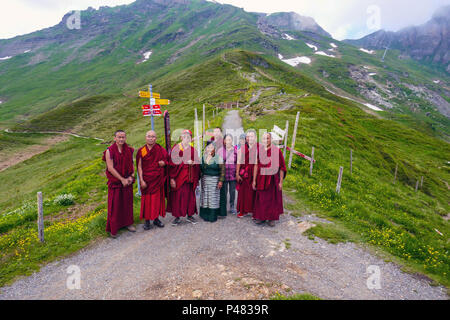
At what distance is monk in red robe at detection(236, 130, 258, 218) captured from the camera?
7.73 metres

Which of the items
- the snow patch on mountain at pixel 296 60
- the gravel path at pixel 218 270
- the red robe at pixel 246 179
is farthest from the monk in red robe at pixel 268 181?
the snow patch on mountain at pixel 296 60

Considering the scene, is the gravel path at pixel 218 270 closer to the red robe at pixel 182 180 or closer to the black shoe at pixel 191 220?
the black shoe at pixel 191 220

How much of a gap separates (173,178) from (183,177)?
35 centimetres

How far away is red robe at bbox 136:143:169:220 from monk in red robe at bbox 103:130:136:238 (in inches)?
16.3

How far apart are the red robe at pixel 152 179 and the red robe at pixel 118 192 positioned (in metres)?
0.39

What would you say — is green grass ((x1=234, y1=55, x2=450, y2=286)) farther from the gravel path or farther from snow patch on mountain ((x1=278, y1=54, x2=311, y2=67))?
snow patch on mountain ((x1=278, y1=54, x2=311, y2=67))

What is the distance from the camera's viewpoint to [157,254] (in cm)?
623

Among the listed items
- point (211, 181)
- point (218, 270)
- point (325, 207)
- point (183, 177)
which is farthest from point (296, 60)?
point (218, 270)

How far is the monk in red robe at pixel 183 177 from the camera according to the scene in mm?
7500

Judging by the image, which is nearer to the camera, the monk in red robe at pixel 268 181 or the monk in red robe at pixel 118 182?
the monk in red robe at pixel 118 182

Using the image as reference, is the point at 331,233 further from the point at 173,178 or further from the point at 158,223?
the point at 158,223

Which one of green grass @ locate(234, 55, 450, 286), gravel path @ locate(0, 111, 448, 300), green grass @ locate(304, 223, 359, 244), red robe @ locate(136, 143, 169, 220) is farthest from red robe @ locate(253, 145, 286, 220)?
red robe @ locate(136, 143, 169, 220)
